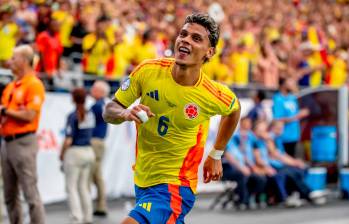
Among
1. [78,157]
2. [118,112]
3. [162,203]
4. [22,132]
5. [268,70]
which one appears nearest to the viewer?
[118,112]

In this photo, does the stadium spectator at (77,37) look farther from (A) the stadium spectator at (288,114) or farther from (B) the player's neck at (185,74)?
(B) the player's neck at (185,74)

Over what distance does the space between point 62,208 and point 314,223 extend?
3780 millimetres

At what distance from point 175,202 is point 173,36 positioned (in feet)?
37.5

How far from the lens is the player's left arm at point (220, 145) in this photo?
25.4 feet

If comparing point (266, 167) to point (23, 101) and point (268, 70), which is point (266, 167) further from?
point (23, 101)

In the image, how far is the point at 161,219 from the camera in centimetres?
733

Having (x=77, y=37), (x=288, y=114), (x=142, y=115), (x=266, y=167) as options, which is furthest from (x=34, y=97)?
(x=288, y=114)

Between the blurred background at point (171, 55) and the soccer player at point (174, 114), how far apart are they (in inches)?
196

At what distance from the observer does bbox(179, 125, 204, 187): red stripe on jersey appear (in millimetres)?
7590

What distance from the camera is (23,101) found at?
34.3 feet

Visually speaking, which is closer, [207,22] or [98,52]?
[207,22]

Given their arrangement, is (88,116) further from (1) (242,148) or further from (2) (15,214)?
(1) (242,148)

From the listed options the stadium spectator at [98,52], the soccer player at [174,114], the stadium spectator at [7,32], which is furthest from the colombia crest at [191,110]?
the stadium spectator at [98,52]

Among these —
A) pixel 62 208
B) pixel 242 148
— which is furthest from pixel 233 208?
pixel 62 208
